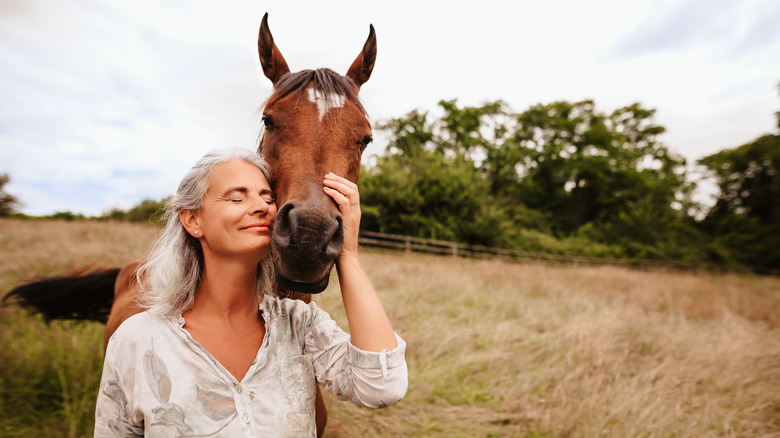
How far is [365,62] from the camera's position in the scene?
2.14m

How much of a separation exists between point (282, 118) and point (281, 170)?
0.97 feet

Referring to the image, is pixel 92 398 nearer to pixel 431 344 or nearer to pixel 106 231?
pixel 431 344

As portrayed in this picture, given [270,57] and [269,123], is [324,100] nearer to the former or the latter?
[269,123]

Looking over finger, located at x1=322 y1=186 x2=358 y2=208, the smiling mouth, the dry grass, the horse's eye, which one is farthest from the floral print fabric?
the dry grass

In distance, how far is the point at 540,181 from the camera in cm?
3206

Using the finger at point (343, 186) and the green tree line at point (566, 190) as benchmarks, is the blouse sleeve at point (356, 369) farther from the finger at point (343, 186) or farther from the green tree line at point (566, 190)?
the green tree line at point (566, 190)

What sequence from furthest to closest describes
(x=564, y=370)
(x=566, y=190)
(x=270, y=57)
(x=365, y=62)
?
(x=566, y=190)
(x=564, y=370)
(x=365, y=62)
(x=270, y=57)

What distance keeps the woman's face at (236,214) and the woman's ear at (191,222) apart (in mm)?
14

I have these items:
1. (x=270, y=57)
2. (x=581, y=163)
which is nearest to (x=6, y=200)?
(x=270, y=57)

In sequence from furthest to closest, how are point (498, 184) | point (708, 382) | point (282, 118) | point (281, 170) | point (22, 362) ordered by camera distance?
point (498, 184) < point (708, 382) < point (22, 362) < point (282, 118) < point (281, 170)

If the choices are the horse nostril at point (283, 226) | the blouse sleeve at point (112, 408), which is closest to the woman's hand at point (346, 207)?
the horse nostril at point (283, 226)

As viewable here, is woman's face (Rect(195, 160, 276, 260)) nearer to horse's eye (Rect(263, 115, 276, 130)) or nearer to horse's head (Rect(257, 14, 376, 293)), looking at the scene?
horse's head (Rect(257, 14, 376, 293))

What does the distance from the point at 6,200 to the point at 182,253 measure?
24.7m

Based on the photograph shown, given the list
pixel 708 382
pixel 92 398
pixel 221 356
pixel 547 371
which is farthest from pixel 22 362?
pixel 708 382
